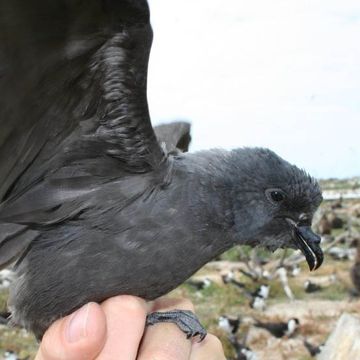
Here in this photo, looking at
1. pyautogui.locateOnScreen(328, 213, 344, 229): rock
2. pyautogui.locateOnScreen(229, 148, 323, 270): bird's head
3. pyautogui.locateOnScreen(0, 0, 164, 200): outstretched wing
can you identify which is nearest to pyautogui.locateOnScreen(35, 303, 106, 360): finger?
pyautogui.locateOnScreen(0, 0, 164, 200): outstretched wing

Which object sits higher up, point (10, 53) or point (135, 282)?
point (10, 53)

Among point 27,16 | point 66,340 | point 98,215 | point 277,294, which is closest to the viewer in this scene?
point 27,16

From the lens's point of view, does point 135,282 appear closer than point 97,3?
No

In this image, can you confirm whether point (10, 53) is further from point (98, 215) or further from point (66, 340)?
point (66, 340)

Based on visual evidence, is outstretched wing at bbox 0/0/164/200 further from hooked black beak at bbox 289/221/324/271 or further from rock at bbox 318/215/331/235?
rock at bbox 318/215/331/235

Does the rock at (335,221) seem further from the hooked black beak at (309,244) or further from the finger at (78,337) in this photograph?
the finger at (78,337)

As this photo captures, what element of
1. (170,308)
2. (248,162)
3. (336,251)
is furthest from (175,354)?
(336,251)

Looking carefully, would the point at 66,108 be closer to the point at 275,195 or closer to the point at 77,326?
the point at 77,326
